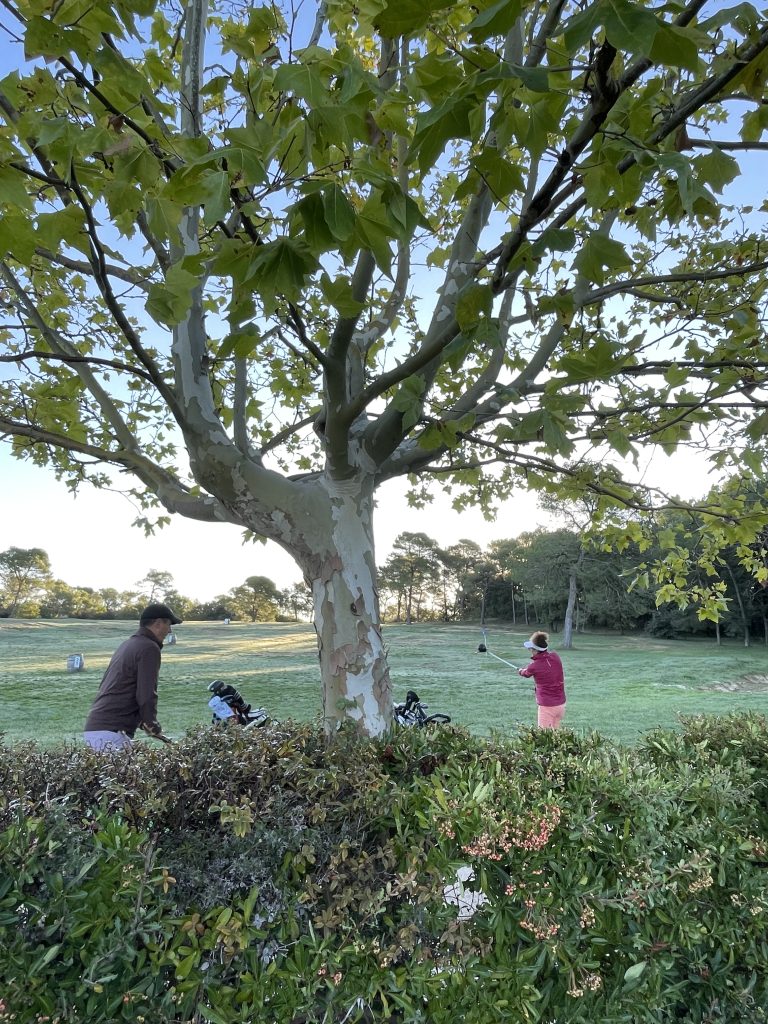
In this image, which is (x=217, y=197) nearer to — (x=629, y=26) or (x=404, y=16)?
(x=404, y=16)

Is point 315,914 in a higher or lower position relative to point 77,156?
lower

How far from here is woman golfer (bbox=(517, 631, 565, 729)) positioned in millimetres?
8102

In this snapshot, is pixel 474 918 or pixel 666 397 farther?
pixel 666 397

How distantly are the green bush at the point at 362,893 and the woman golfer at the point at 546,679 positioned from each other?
5608mm

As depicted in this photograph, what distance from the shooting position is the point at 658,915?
2.21 m

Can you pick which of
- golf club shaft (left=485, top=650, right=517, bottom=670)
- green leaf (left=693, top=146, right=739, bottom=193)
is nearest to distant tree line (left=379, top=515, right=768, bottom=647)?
golf club shaft (left=485, top=650, right=517, bottom=670)

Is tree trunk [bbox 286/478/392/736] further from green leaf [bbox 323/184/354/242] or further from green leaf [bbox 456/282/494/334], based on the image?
green leaf [bbox 323/184/354/242]

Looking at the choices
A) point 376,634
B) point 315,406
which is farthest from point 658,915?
point 315,406

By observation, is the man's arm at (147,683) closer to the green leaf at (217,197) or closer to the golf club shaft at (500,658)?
the green leaf at (217,197)

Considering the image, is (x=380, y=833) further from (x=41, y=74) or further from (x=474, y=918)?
(x=41, y=74)

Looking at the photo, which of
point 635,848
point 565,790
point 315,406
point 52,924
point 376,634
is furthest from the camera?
point 315,406

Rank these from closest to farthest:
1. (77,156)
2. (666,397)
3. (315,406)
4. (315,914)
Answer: (77,156) < (315,914) < (666,397) < (315,406)

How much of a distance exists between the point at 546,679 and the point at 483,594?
51459 mm

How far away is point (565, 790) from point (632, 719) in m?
11.4
